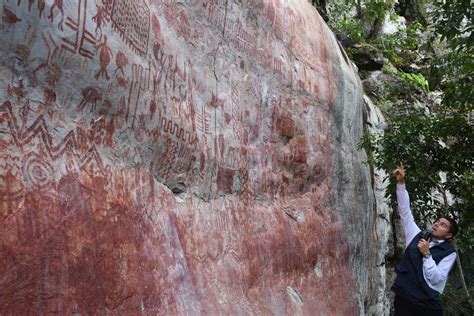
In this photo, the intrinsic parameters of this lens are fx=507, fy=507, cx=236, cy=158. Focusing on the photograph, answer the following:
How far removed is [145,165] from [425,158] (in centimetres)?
475

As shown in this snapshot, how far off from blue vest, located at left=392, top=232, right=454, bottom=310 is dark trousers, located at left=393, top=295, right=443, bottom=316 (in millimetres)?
37

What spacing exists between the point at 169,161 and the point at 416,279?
8.77ft

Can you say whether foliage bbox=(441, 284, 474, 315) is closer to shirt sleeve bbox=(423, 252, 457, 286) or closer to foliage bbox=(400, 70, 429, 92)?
shirt sleeve bbox=(423, 252, 457, 286)

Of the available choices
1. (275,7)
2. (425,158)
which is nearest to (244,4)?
(275,7)

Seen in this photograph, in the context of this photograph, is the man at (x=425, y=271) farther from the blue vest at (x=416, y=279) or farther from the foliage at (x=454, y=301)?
the foliage at (x=454, y=301)

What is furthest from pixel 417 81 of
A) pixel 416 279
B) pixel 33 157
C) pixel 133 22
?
pixel 33 157

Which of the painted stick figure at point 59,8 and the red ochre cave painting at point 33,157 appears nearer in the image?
the red ochre cave painting at point 33,157

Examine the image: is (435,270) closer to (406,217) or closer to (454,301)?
(406,217)

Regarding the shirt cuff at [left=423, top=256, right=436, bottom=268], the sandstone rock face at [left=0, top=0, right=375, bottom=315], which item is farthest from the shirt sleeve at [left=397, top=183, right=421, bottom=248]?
the sandstone rock face at [left=0, top=0, right=375, bottom=315]

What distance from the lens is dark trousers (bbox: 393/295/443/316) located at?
16.1 feet

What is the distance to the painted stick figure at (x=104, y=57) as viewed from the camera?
3691 millimetres

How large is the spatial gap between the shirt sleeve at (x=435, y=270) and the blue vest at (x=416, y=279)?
1.9 inches

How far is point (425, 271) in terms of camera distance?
484 cm

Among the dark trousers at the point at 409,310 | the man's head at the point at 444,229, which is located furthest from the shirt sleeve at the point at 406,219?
the dark trousers at the point at 409,310
